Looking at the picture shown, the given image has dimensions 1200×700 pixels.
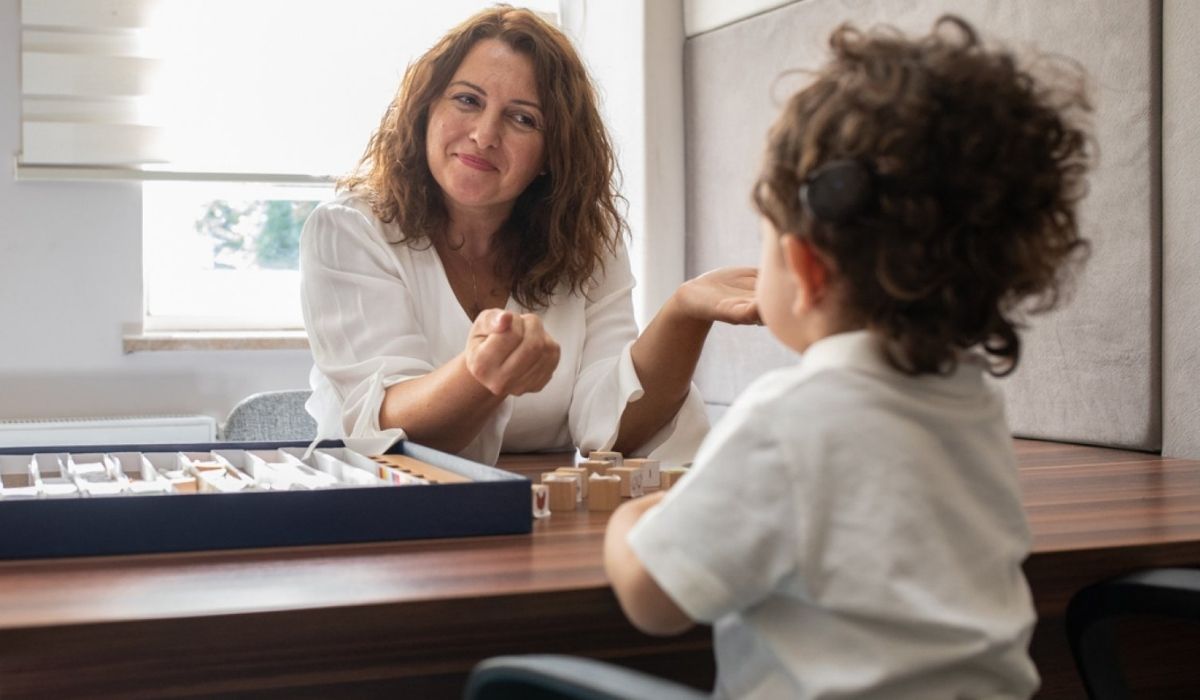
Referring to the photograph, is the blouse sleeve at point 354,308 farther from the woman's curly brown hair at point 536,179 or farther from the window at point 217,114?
the window at point 217,114

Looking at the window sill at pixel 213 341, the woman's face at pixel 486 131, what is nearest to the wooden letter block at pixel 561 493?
the woman's face at pixel 486 131

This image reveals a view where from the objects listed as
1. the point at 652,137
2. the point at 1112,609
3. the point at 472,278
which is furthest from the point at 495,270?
the point at 652,137

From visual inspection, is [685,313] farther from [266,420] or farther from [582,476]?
[266,420]

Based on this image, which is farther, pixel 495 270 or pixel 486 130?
pixel 495 270

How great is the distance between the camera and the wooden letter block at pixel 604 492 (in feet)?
4.12

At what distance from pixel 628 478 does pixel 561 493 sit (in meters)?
0.11

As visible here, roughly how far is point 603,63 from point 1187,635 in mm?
2578

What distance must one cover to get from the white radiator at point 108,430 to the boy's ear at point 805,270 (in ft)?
8.30

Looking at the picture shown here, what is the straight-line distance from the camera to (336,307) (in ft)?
5.90

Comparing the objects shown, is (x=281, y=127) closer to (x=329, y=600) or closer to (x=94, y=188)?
(x=94, y=188)

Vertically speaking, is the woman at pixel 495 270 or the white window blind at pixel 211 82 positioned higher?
the white window blind at pixel 211 82

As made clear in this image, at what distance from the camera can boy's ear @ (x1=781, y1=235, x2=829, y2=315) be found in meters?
0.77

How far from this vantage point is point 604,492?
1258 millimetres

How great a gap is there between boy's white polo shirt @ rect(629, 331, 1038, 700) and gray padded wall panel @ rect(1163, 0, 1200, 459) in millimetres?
1210
